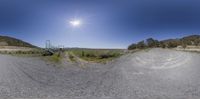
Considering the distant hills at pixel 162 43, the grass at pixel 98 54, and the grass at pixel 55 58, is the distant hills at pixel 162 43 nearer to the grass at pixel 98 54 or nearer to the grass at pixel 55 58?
the grass at pixel 98 54

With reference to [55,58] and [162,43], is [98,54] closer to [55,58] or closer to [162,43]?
[162,43]

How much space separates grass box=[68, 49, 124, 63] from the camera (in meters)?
14.9

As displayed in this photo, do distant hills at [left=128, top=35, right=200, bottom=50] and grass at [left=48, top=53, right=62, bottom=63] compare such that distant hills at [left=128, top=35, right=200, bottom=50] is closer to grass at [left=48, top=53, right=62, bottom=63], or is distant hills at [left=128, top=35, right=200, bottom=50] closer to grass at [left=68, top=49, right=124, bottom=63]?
grass at [left=68, top=49, right=124, bottom=63]

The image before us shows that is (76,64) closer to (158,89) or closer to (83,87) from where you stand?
(83,87)

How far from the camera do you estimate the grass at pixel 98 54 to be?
1493 centimetres

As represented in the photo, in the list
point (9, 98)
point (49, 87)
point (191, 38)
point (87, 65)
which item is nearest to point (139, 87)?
point (49, 87)

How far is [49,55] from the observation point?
19.3 m

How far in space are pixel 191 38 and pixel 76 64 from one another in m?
8.39

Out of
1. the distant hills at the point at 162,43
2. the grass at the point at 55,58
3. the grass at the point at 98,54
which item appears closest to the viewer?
the distant hills at the point at 162,43

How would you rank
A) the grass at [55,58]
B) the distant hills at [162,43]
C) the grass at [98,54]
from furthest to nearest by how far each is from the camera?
the grass at [55,58] → the grass at [98,54] → the distant hills at [162,43]

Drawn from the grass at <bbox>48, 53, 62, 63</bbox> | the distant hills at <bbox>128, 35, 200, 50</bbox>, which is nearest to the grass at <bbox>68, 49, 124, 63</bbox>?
the distant hills at <bbox>128, 35, 200, 50</bbox>

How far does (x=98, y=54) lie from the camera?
15.0m

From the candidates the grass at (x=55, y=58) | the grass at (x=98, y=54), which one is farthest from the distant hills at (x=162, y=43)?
the grass at (x=55, y=58)

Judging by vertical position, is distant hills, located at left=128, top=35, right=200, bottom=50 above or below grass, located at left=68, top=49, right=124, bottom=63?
above
